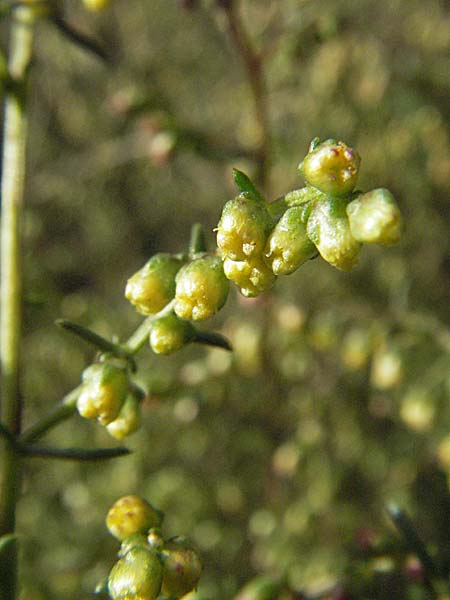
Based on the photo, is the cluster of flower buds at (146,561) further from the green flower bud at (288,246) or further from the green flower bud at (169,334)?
the green flower bud at (288,246)

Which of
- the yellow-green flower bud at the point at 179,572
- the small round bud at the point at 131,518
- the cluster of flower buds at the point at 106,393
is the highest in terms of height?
the cluster of flower buds at the point at 106,393

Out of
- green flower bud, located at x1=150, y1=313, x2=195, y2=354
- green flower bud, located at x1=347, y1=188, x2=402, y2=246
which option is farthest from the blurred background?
green flower bud, located at x1=347, y1=188, x2=402, y2=246

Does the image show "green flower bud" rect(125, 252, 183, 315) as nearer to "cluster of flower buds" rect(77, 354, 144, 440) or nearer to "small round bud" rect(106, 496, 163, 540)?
"cluster of flower buds" rect(77, 354, 144, 440)

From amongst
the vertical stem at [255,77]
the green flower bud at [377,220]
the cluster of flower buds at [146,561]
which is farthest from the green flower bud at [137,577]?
the vertical stem at [255,77]

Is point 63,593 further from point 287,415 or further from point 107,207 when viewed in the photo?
point 107,207

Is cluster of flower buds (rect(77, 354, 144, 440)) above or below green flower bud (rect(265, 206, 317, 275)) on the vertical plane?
below

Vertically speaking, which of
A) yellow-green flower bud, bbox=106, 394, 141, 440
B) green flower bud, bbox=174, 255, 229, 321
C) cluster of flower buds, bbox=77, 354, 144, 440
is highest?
green flower bud, bbox=174, 255, 229, 321
